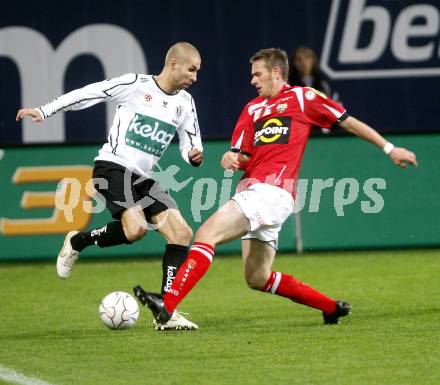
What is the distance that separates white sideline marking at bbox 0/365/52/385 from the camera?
5875mm

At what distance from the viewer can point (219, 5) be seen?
578 inches

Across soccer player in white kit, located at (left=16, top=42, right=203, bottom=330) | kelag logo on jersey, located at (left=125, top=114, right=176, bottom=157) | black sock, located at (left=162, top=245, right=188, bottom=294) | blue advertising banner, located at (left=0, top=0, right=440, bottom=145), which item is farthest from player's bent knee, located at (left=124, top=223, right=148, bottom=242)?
blue advertising banner, located at (left=0, top=0, right=440, bottom=145)

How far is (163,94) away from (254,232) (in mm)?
1323

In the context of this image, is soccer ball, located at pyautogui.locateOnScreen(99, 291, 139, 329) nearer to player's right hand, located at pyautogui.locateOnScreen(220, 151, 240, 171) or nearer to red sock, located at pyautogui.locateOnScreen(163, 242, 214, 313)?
red sock, located at pyautogui.locateOnScreen(163, 242, 214, 313)

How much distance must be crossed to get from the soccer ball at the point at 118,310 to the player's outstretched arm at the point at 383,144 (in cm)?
188

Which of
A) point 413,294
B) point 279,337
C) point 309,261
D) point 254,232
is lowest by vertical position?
point 309,261

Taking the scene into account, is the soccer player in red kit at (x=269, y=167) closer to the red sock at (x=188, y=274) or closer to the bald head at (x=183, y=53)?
the red sock at (x=188, y=274)

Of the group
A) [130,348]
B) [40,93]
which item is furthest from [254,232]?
[40,93]

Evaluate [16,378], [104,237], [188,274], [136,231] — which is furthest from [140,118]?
[16,378]

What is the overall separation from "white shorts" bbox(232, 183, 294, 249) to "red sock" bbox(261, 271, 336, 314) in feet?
1.14

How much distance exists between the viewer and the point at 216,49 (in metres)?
14.7

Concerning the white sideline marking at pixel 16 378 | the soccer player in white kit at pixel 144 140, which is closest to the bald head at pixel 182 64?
the soccer player in white kit at pixel 144 140

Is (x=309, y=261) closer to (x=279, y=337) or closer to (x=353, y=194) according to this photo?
(x=353, y=194)

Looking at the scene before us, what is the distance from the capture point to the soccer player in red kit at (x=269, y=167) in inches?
292
